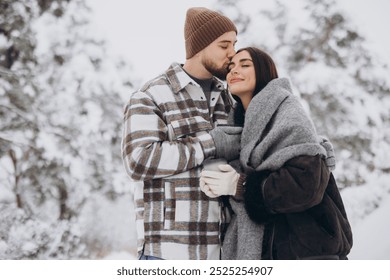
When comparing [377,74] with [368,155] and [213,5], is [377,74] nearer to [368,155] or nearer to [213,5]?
[368,155]

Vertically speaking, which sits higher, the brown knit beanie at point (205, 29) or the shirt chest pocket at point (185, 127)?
the brown knit beanie at point (205, 29)

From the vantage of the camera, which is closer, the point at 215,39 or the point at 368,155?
the point at 215,39

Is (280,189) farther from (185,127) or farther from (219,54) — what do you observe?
(219,54)

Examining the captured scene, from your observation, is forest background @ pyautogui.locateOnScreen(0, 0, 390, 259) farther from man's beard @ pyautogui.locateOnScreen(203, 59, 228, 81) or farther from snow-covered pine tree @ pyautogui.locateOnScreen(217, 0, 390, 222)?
man's beard @ pyautogui.locateOnScreen(203, 59, 228, 81)

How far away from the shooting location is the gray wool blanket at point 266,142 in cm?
129

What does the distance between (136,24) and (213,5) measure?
0.50 meters

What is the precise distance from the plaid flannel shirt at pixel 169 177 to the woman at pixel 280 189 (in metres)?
0.07

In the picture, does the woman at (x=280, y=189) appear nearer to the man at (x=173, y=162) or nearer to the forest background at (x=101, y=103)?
the man at (x=173, y=162)

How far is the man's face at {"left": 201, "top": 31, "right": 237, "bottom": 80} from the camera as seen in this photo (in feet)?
5.38

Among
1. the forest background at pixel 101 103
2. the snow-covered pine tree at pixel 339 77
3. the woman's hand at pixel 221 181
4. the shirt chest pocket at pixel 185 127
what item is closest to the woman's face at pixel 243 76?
the shirt chest pocket at pixel 185 127

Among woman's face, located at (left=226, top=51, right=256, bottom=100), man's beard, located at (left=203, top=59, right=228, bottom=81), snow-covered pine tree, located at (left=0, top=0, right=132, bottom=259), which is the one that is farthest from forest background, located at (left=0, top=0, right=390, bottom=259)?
woman's face, located at (left=226, top=51, right=256, bottom=100)

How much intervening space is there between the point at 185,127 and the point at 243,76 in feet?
0.91

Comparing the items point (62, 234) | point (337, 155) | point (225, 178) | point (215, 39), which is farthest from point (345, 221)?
point (62, 234)

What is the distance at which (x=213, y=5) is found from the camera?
8.68 ft
